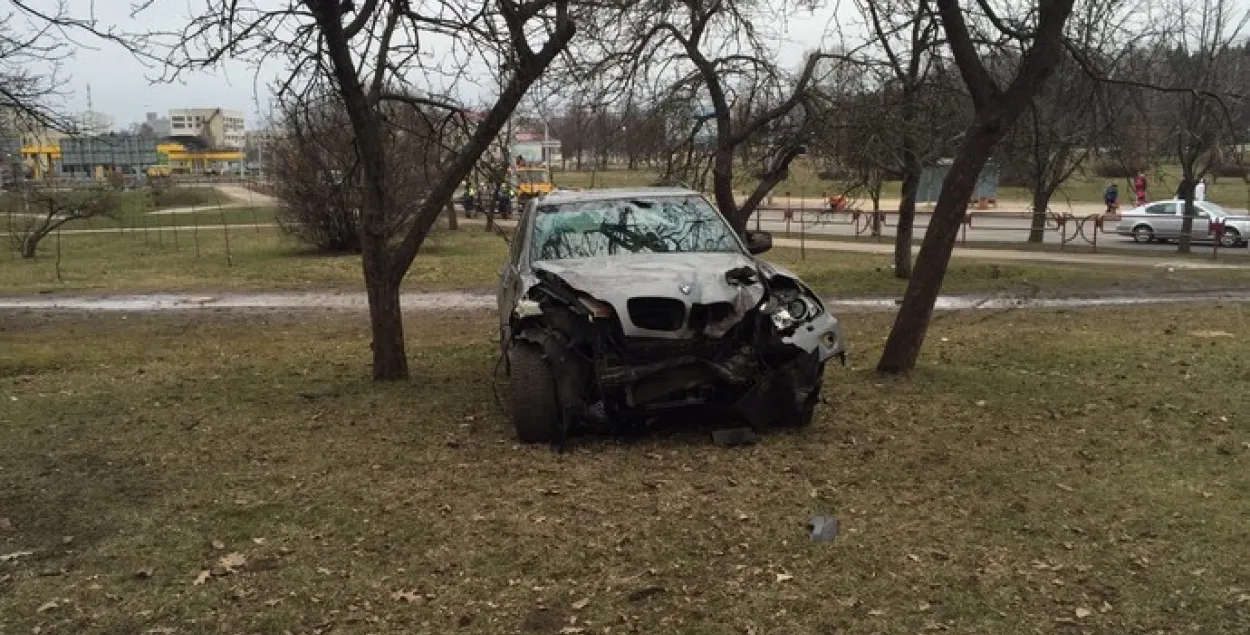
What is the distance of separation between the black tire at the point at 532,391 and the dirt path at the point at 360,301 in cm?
Answer: 813

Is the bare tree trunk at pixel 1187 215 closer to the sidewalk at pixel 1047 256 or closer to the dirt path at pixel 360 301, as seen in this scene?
the sidewalk at pixel 1047 256

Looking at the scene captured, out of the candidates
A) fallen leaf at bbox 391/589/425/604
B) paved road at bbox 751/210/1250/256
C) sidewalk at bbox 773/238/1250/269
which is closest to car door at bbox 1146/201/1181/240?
paved road at bbox 751/210/1250/256

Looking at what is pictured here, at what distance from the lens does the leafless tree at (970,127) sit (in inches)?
276

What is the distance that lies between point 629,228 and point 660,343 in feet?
5.45

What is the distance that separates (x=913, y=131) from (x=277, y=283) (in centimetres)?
1147

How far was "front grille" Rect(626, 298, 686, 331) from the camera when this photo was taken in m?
5.45

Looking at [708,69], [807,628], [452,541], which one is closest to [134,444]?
[452,541]

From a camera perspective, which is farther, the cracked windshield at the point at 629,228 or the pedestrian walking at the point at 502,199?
the pedestrian walking at the point at 502,199

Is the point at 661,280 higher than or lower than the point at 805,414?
higher

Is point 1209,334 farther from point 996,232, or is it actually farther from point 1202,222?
point 996,232

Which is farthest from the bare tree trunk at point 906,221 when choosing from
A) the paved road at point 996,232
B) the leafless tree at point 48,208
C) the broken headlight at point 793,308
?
the leafless tree at point 48,208

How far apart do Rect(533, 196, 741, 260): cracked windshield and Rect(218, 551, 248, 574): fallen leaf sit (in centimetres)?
306

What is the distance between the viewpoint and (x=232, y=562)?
13.4 ft

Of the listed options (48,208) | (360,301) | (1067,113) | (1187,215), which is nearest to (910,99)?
(1067,113)
